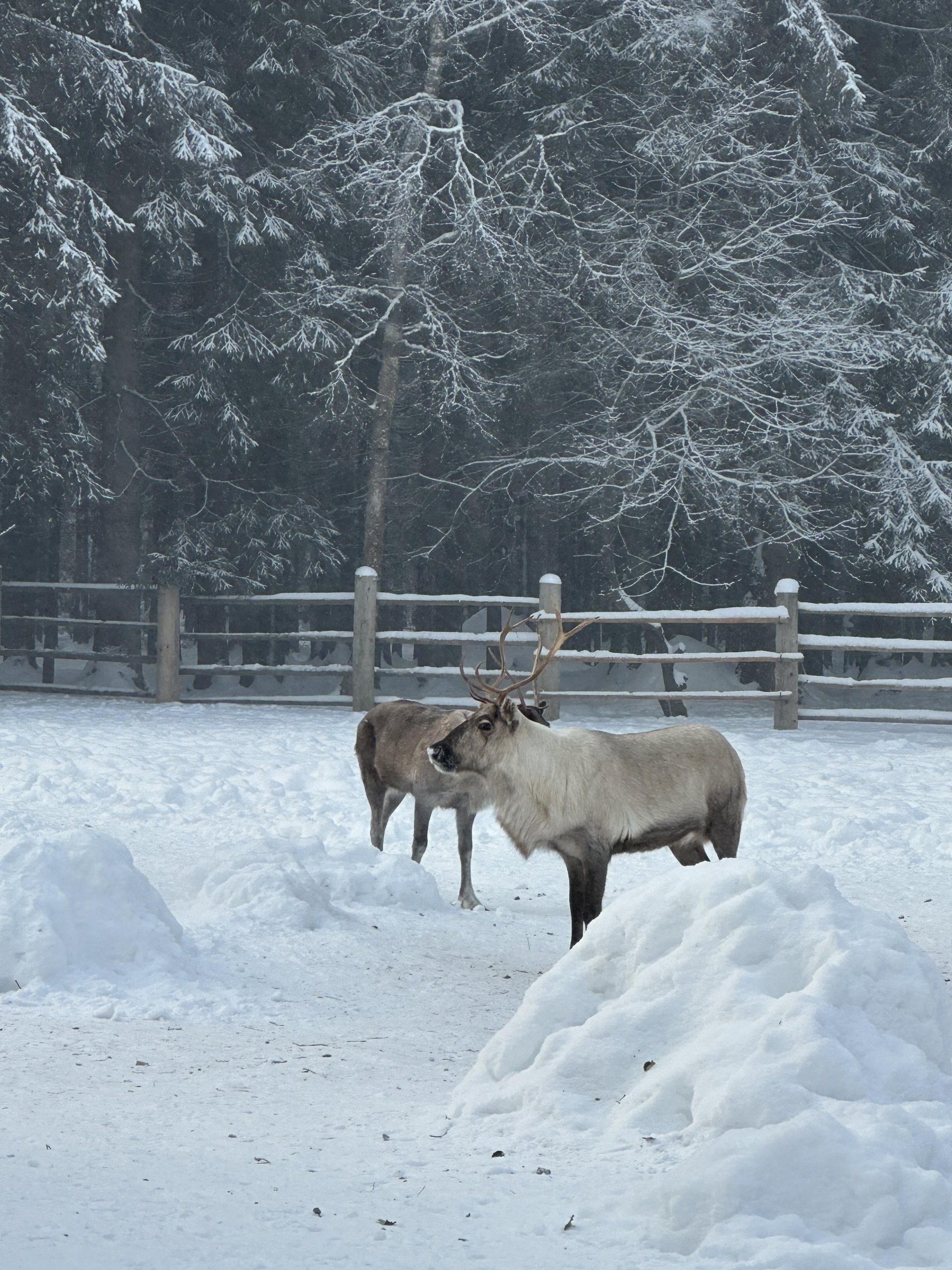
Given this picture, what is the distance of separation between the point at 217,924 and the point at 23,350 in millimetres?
11307

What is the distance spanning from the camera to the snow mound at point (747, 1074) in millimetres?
3691

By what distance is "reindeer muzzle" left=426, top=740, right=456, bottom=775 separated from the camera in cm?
716

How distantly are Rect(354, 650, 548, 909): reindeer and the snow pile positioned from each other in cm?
40

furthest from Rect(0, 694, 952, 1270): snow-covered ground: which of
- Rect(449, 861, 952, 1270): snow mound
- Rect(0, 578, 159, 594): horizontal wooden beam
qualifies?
Rect(0, 578, 159, 594): horizontal wooden beam

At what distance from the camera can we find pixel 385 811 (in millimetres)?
9172

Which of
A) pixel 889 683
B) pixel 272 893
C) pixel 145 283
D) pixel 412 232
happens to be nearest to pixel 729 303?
pixel 412 232

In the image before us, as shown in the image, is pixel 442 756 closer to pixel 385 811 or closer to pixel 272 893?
pixel 272 893

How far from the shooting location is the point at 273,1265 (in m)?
3.52

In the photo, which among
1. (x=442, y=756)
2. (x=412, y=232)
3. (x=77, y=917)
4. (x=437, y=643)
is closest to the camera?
(x=77, y=917)

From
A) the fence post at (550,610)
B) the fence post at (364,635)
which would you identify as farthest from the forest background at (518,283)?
the fence post at (550,610)

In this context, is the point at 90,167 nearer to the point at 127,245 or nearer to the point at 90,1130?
the point at 127,245

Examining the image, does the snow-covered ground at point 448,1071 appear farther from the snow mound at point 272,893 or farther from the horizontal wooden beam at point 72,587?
the horizontal wooden beam at point 72,587

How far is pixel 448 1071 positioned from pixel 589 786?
6.80 feet

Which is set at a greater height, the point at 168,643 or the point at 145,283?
the point at 145,283
